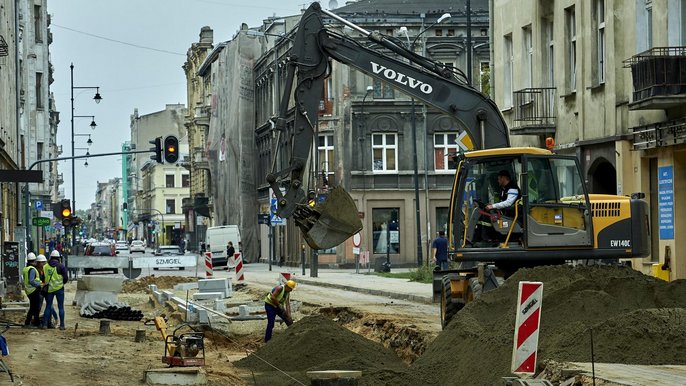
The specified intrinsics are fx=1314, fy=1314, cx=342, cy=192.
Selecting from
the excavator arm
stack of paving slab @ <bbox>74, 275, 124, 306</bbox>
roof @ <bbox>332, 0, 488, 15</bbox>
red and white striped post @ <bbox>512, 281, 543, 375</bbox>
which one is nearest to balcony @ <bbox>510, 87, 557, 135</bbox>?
the excavator arm

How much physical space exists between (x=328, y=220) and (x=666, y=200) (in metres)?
10.4

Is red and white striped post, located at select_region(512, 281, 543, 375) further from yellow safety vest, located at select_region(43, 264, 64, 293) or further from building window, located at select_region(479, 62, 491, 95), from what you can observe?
building window, located at select_region(479, 62, 491, 95)

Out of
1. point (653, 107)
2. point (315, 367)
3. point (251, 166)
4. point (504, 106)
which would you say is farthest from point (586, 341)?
point (251, 166)

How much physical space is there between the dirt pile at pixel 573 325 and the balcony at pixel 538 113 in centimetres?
1582

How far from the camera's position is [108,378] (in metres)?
16.7

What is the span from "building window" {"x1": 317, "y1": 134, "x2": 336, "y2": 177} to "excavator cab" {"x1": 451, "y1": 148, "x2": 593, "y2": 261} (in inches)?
1840

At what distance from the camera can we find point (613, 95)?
29359 millimetres

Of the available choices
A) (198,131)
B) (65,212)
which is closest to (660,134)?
(65,212)

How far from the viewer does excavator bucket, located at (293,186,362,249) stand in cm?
2017

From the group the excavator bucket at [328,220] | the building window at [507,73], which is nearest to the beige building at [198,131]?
the building window at [507,73]

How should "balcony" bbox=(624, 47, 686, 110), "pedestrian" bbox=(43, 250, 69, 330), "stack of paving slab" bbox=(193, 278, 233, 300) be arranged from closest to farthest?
"balcony" bbox=(624, 47, 686, 110), "pedestrian" bbox=(43, 250, 69, 330), "stack of paving slab" bbox=(193, 278, 233, 300)

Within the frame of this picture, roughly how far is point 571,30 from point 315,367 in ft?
56.2

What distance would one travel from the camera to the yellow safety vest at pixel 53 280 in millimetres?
27703

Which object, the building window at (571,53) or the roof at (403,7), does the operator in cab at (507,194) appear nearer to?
the building window at (571,53)
